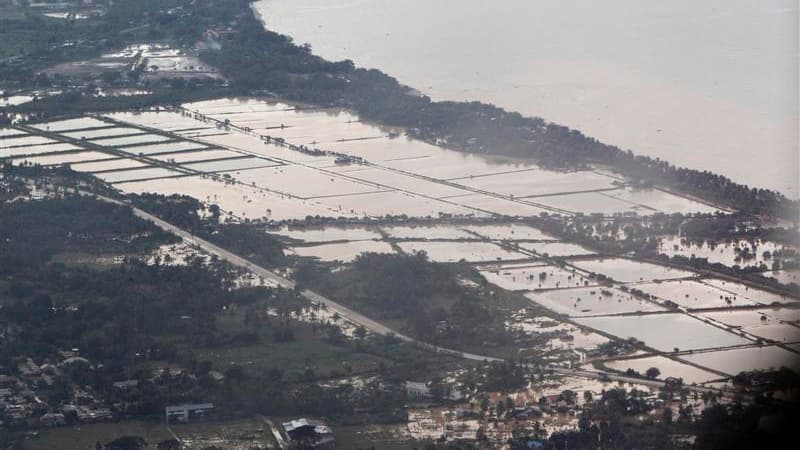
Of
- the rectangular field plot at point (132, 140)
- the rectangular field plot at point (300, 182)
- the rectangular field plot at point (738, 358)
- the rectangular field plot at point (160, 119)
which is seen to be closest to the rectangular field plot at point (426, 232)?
the rectangular field plot at point (300, 182)

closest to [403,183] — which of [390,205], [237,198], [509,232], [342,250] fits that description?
[390,205]

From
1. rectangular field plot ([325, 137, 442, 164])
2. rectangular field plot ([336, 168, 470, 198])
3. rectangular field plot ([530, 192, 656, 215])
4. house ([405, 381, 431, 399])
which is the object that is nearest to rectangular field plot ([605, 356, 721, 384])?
house ([405, 381, 431, 399])

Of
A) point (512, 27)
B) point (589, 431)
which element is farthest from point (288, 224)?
point (512, 27)

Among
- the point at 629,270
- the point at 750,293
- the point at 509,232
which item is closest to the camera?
the point at 750,293

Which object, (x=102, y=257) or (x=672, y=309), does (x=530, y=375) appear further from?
(x=102, y=257)

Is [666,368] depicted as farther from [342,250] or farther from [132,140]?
[132,140]

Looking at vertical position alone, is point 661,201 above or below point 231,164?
above

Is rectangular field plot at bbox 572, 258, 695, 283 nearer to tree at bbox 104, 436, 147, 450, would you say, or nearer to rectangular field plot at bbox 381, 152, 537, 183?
rectangular field plot at bbox 381, 152, 537, 183
